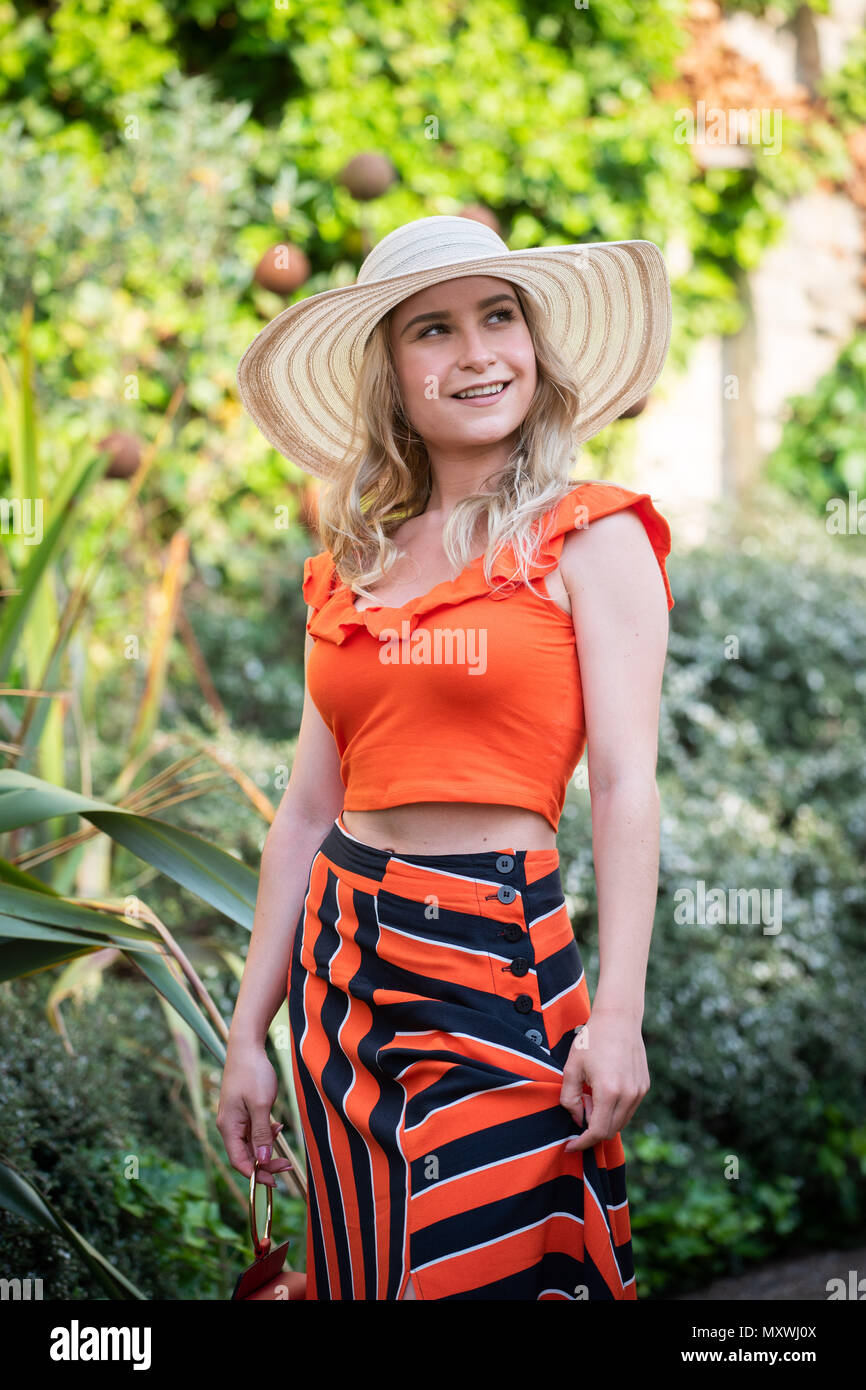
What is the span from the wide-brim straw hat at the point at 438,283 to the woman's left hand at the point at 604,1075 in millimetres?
822

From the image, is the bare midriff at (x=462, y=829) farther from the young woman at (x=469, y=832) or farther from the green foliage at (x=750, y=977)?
the green foliage at (x=750, y=977)

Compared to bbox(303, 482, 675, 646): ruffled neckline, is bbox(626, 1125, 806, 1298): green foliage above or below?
below

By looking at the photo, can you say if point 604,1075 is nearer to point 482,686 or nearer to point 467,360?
point 482,686

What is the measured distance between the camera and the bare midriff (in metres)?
1.45

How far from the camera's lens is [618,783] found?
1390 mm

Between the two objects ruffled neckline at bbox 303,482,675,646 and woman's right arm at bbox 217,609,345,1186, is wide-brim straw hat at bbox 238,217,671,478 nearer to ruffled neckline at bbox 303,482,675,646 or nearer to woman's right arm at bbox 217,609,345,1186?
ruffled neckline at bbox 303,482,675,646

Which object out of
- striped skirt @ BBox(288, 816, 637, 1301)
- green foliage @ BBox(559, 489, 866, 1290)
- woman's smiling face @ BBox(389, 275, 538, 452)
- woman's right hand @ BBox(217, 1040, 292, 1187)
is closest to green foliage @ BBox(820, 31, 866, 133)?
green foliage @ BBox(559, 489, 866, 1290)

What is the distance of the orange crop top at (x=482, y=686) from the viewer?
4.70 ft

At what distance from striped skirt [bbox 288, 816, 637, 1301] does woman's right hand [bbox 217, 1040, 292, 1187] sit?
11 centimetres

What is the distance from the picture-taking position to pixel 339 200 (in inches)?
188

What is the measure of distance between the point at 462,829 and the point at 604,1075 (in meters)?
0.32

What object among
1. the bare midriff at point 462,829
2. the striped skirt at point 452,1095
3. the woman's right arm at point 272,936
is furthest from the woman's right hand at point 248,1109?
the bare midriff at point 462,829
